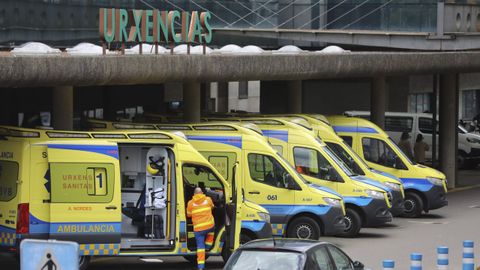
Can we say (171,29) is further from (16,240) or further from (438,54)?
(438,54)

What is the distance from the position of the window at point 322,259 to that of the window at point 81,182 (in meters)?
5.39

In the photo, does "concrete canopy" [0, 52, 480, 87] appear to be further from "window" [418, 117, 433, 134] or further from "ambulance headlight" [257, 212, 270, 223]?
"window" [418, 117, 433, 134]

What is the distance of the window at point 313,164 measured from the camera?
85.9 ft

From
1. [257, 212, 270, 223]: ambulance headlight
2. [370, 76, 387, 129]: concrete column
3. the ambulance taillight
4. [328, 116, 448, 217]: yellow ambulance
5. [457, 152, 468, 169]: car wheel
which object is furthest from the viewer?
[457, 152, 468, 169]: car wheel

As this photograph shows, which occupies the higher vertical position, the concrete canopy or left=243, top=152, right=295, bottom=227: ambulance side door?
the concrete canopy

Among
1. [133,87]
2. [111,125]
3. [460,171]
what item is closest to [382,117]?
[133,87]

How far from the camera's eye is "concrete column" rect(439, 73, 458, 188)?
4022cm

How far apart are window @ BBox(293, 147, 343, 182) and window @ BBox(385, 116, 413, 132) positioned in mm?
20079

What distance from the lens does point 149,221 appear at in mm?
21047

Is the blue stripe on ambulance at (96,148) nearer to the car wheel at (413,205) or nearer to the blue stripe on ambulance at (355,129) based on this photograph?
the blue stripe on ambulance at (355,129)

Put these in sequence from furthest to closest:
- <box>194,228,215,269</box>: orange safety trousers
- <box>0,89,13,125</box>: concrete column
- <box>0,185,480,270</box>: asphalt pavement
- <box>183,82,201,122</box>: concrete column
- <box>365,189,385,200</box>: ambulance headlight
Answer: <box>0,89,13,125</box>: concrete column → <box>183,82,201,122</box>: concrete column → <box>365,189,385,200</box>: ambulance headlight → <box>0,185,480,270</box>: asphalt pavement → <box>194,228,215,269</box>: orange safety trousers

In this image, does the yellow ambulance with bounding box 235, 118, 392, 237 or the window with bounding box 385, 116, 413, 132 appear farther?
the window with bounding box 385, 116, 413, 132

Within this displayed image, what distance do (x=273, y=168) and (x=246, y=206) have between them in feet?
6.97

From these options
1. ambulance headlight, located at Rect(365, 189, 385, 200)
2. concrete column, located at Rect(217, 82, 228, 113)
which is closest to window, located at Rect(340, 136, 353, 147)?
ambulance headlight, located at Rect(365, 189, 385, 200)
